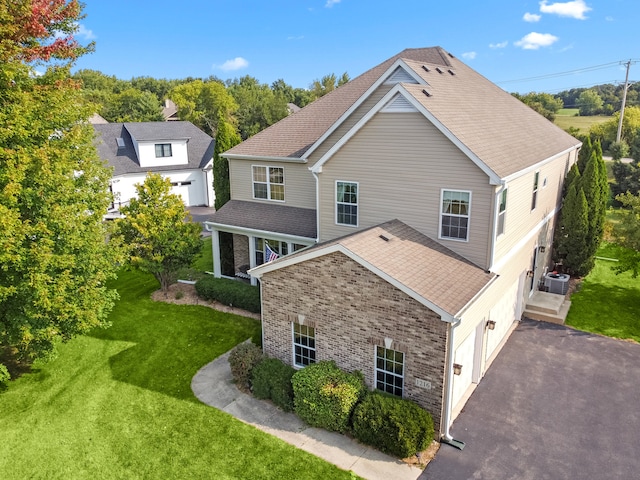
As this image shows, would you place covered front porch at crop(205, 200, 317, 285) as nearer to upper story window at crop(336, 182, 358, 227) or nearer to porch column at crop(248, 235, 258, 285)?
porch column at crop(248, 235, 258, 285)

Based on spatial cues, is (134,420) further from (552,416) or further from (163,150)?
(163,150)

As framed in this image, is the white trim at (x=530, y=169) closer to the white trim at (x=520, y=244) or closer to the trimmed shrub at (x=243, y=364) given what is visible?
the white trim at (x=520, y=244)

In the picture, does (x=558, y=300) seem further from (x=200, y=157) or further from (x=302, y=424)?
(x=200, y=157)

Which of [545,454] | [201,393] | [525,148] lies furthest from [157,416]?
[525,148]

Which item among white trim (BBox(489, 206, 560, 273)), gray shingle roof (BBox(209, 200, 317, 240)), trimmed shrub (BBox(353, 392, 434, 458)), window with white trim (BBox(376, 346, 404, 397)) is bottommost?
trimmed shrub (BBox(353, 392, 434, 458))

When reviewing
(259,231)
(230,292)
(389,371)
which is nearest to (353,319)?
(389,371)

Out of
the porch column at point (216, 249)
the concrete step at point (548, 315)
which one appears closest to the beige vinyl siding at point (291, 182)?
the porch column at point (216, 249)

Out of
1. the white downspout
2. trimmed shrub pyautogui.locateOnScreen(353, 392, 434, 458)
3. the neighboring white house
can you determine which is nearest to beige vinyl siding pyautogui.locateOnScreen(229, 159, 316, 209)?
the white downspout
